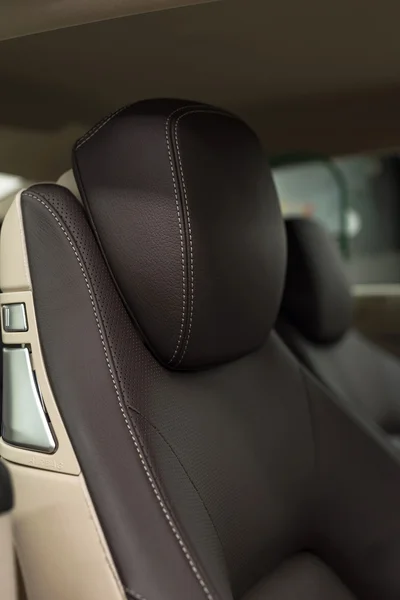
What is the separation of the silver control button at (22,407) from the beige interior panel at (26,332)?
12 mm

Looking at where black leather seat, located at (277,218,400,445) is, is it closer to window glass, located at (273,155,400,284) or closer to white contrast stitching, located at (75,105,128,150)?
window glass, located at (273,155,400,284)

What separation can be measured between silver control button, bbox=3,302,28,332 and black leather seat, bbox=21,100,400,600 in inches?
1.4

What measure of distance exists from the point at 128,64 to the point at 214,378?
73 cm

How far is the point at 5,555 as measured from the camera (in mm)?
934

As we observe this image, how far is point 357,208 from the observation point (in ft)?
7.58

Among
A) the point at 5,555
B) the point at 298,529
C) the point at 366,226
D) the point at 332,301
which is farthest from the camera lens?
the point at 366,226

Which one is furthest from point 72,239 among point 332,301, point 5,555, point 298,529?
point 332,301

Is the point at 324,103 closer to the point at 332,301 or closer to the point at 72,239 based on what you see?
the point at 332,301

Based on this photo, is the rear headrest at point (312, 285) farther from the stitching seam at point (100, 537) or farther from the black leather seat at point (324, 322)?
the stitching seam at point (100, 537)

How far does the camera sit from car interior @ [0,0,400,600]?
845 millimetres

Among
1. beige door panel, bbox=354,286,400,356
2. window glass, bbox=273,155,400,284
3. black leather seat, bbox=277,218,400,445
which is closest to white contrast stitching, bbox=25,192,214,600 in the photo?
black leather seat, bbox=277,218,400,445

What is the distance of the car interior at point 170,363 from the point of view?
845 mm

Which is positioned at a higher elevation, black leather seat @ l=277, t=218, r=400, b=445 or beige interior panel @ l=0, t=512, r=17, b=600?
black leather seat @ l=277, t=218, r=400, b=445

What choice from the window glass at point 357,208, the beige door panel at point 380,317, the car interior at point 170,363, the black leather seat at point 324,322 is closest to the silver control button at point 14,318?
the car interior at point 170,363
